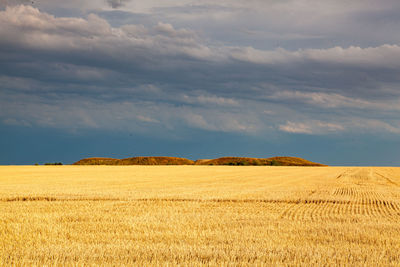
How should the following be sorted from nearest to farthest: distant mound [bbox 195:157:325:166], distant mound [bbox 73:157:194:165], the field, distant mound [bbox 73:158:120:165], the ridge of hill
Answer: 1. the field
2. distant mound [bbox 73:158:120:165]
3. distant mound [bbox 73:157:194:165]
4. the ridge of hill
5. distant mound [bbox 195:157:325:166]

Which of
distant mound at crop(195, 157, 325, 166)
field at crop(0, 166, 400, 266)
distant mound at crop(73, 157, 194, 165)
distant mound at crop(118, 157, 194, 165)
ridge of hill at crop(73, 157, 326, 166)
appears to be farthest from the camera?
distant mound at crop(195, 157, 325, 166)

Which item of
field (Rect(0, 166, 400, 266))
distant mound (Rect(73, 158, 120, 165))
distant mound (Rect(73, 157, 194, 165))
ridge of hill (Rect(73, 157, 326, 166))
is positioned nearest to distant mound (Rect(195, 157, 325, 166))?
ridge of hill (Rect(73, 157, 326, 166))

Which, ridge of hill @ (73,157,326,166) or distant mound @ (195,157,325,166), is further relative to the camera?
distant mound @ (195,157,325,166)

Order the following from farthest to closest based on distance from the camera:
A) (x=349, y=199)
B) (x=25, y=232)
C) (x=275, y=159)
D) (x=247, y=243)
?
(x=275, y=159) < (x=349, y=199) < (x=25, y=232) < (x=247, y=243)

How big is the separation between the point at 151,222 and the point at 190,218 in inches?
63.0

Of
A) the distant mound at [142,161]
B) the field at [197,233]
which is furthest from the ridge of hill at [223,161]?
the field at [197,233]

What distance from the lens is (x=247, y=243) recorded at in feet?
38.2

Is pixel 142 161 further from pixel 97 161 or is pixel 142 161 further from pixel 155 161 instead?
pixel 97 161

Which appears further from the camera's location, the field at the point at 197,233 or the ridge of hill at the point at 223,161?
the ridge of hill at the point at 223,161

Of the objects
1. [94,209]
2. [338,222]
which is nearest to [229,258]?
[338,222]

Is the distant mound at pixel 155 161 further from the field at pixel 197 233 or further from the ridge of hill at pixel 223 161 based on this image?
the field at pixel 197 233

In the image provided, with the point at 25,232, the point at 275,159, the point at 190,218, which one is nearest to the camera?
the point at 25,232

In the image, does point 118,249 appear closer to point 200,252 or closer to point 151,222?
point 200,252

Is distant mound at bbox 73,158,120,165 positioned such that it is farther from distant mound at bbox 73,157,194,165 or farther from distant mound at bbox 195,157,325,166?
distant mound at bbox 195,157,325,166
